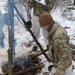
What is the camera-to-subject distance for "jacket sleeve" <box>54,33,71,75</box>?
3.89 metres

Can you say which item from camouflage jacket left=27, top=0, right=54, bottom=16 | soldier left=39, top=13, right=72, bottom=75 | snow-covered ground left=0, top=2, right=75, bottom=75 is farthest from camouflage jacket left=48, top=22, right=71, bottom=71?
camouflage jacket left=27, top=0, right=54, bottom=16

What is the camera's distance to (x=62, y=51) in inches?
154

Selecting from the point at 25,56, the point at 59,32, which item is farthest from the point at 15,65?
the point at 59,32

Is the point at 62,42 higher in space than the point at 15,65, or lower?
higher

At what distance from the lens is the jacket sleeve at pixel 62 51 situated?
3.89 m

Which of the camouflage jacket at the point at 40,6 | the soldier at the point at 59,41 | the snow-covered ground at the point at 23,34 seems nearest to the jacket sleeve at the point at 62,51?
the soldier at the point at 59,41

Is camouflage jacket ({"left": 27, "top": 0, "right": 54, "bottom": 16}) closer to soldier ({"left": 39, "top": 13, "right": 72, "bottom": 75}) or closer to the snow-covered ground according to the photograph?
the snow-covered ground

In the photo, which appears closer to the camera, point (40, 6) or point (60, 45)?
point (60, 45)

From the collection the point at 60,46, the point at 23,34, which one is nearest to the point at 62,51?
the point at 60,46

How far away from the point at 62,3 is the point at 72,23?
10.2 ft

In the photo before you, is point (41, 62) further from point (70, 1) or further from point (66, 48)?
point (70, 1)

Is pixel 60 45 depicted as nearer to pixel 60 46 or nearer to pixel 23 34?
→ pixel 60 46

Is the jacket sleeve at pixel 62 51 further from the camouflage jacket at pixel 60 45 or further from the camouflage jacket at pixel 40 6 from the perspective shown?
the camouflage jacket at pixel 40 6

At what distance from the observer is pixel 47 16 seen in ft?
13.1
